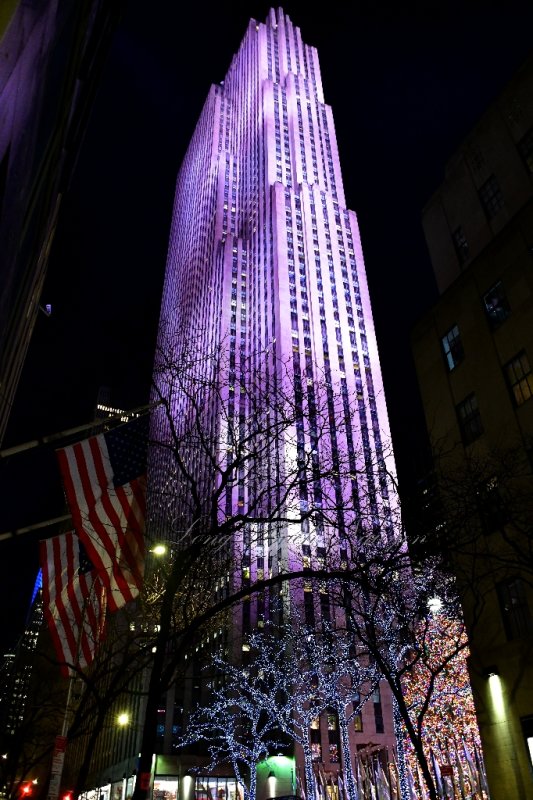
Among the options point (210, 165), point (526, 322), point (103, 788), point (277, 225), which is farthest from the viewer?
point (210, 165)

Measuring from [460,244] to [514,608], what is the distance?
17.5 metres

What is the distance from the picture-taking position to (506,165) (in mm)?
26188

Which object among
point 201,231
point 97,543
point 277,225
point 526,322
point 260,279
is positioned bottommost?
point 97,543

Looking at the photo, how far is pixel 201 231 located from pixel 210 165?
2295 cm

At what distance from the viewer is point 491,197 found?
1072 inches

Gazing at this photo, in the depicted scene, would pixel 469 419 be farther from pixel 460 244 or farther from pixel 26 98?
→ pixel 26 98

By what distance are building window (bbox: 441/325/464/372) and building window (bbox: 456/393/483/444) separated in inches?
79.1

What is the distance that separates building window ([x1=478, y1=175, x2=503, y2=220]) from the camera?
1052 inches

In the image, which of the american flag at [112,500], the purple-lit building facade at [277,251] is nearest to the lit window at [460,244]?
the american flag at [112,500]

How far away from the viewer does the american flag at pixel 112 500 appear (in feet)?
47.3

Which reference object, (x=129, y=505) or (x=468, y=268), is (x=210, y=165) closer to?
(x=468, y=268)

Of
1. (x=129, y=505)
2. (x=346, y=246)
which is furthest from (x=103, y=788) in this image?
(x=346, y=246)

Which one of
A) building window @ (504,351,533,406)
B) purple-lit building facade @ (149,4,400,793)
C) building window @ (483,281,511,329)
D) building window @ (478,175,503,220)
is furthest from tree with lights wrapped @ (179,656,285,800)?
building window @ (478,175,503,220)

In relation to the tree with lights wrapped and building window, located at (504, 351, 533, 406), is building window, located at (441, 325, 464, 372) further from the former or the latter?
the tree with lights wrapped
